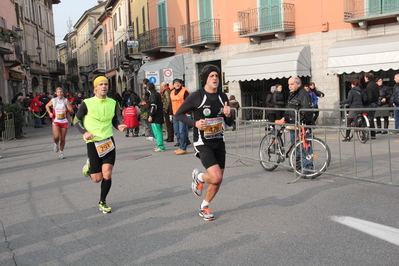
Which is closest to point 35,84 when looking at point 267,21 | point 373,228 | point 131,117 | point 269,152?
point 267,21

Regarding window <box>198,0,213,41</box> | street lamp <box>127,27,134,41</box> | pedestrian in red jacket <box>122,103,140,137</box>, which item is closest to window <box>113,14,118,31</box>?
street lamp <box>127,27,134,41</box>

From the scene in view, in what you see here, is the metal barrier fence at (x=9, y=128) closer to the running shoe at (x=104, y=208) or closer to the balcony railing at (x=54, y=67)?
the running shoe at (x=104, y=208)

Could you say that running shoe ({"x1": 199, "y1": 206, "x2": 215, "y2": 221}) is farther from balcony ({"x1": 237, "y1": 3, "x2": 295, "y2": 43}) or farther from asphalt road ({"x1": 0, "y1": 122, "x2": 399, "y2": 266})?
balcony ({"x1": 237, "y1": 3, "x2": 295, "y2": 43})

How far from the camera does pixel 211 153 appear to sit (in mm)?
5551

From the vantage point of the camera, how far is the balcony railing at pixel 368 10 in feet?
55.8

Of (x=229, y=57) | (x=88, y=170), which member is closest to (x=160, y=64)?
(x=229, y=57)

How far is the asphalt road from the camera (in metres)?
4.34

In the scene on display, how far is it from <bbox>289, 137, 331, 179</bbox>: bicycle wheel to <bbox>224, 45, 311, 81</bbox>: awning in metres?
11.7

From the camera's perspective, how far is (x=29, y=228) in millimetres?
5570

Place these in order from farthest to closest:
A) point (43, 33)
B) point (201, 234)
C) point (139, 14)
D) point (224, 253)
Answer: point (43, 33)
point (139, 14)
point (201, 234)
point (224, 253)

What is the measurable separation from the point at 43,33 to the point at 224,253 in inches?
2002

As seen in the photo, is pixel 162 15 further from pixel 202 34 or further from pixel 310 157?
pixel 310 157

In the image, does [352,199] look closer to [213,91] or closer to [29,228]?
[213,91]

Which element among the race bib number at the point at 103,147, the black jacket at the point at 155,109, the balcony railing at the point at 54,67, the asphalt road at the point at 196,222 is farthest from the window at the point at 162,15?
the balcony railing at the point at 54,67
